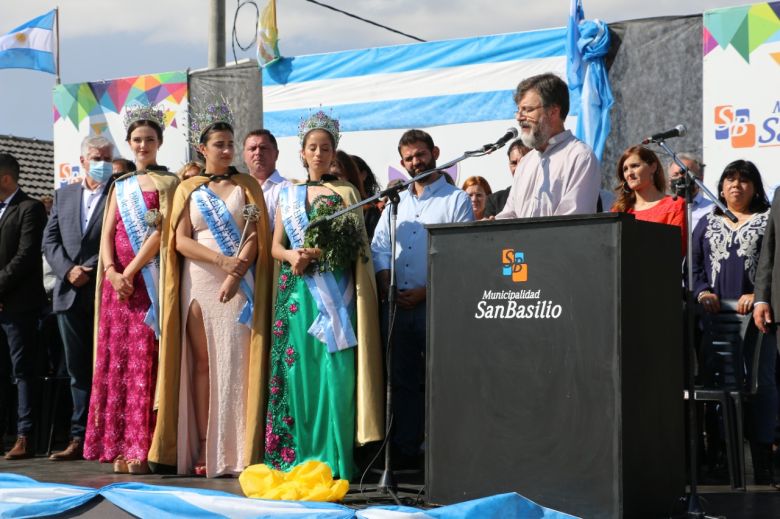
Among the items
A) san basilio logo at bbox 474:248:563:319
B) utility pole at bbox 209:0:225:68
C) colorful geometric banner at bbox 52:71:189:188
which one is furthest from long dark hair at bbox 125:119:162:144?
utility pole at bbox 209:0:225:68

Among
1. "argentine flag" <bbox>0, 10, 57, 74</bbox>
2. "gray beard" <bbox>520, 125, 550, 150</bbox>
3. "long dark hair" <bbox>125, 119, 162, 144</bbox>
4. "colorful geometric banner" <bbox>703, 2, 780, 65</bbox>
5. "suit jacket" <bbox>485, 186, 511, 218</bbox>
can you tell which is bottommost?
"suit jacket" <bbox>485, 186, 511, 218</bbox>

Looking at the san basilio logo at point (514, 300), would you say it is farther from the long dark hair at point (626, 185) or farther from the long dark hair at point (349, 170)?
the long dark hair at point (349, 170)

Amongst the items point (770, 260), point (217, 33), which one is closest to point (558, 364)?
point (770, 260)

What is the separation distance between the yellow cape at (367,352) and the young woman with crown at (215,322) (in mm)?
525

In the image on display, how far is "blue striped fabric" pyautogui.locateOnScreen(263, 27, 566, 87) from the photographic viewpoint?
8102mm

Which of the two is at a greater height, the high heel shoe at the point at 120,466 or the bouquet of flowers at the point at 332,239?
the bouquet of flowers at the point at 332,239

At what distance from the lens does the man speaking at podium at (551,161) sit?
436cm

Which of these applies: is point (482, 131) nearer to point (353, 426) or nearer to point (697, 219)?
point (697, 219)

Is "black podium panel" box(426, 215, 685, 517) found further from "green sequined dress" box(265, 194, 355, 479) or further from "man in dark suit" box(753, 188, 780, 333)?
"green sequined dress" box(265, 194, 355, 479)

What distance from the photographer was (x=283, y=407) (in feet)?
18.0

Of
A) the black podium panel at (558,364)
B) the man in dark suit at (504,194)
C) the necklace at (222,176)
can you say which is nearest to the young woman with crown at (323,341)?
the necklace at (222,176)

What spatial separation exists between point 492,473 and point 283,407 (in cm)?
180

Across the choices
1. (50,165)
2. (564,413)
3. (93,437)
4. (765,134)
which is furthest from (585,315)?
(50,165)

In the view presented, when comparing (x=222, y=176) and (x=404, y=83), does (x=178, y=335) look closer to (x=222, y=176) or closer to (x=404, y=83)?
(x=222, y=176)
